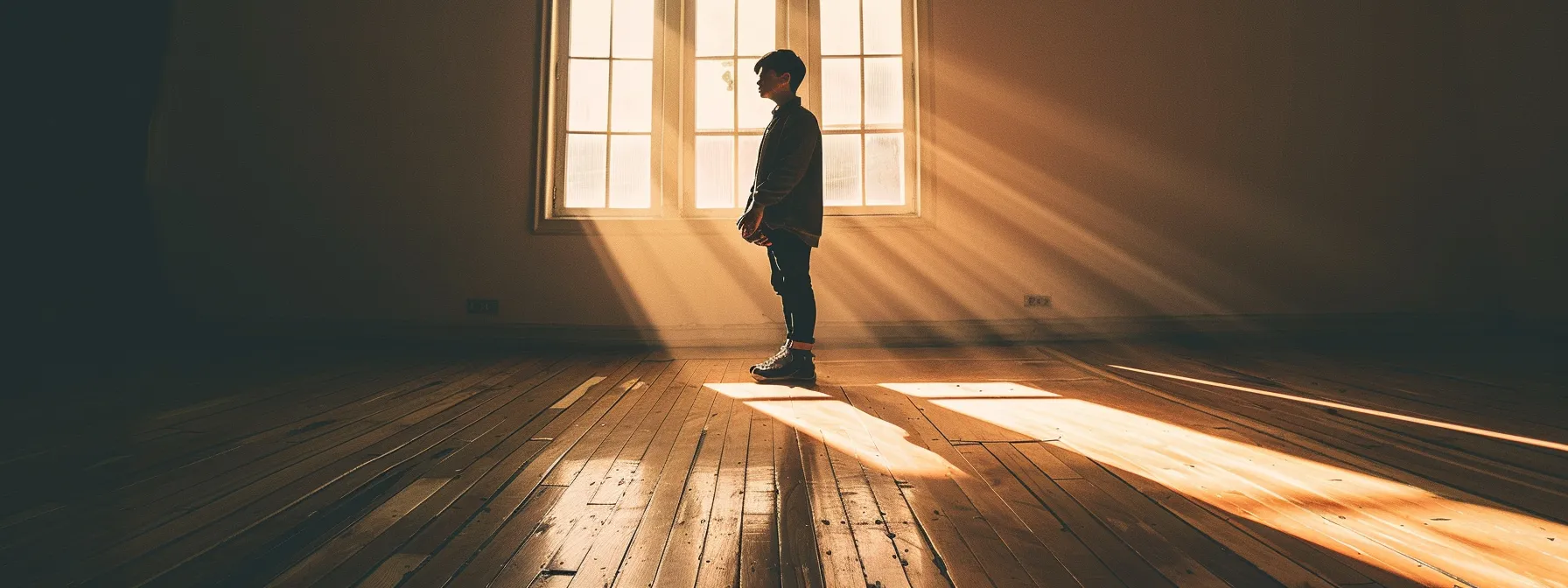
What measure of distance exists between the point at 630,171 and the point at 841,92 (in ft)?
4.48

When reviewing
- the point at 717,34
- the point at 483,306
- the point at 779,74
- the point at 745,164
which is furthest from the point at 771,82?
the point at 483,306

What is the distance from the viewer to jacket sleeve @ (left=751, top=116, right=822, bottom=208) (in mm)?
2539

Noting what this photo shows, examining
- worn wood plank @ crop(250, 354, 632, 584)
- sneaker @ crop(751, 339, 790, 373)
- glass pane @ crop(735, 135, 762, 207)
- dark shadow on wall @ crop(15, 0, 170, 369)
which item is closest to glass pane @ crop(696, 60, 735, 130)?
glass pane @ crop(735, 135, 762, 207)

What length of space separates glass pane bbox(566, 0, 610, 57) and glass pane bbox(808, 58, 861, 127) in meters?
1.34

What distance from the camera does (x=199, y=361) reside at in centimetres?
310

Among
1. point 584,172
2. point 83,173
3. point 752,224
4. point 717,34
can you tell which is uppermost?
point 717,34

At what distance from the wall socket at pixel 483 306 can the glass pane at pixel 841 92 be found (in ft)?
7.24

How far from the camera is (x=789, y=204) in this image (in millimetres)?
2598

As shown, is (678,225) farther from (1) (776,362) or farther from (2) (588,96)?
(1) (776,362)

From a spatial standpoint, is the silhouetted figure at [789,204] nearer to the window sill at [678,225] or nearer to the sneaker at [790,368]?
the sneaker at [790,368]

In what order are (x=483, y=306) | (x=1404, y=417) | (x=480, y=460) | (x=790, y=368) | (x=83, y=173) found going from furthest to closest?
(x=483, y=306), (x=83, y=173), (x=790, y=368), (x=1404, y=417), (x=480, y=460)

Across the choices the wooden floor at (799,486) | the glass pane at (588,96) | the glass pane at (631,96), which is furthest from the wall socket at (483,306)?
the wooden floor at (799,486)

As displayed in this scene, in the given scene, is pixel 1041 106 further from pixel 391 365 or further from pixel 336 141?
pixel 336 141

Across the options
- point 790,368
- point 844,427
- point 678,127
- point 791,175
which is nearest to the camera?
point 844,427
